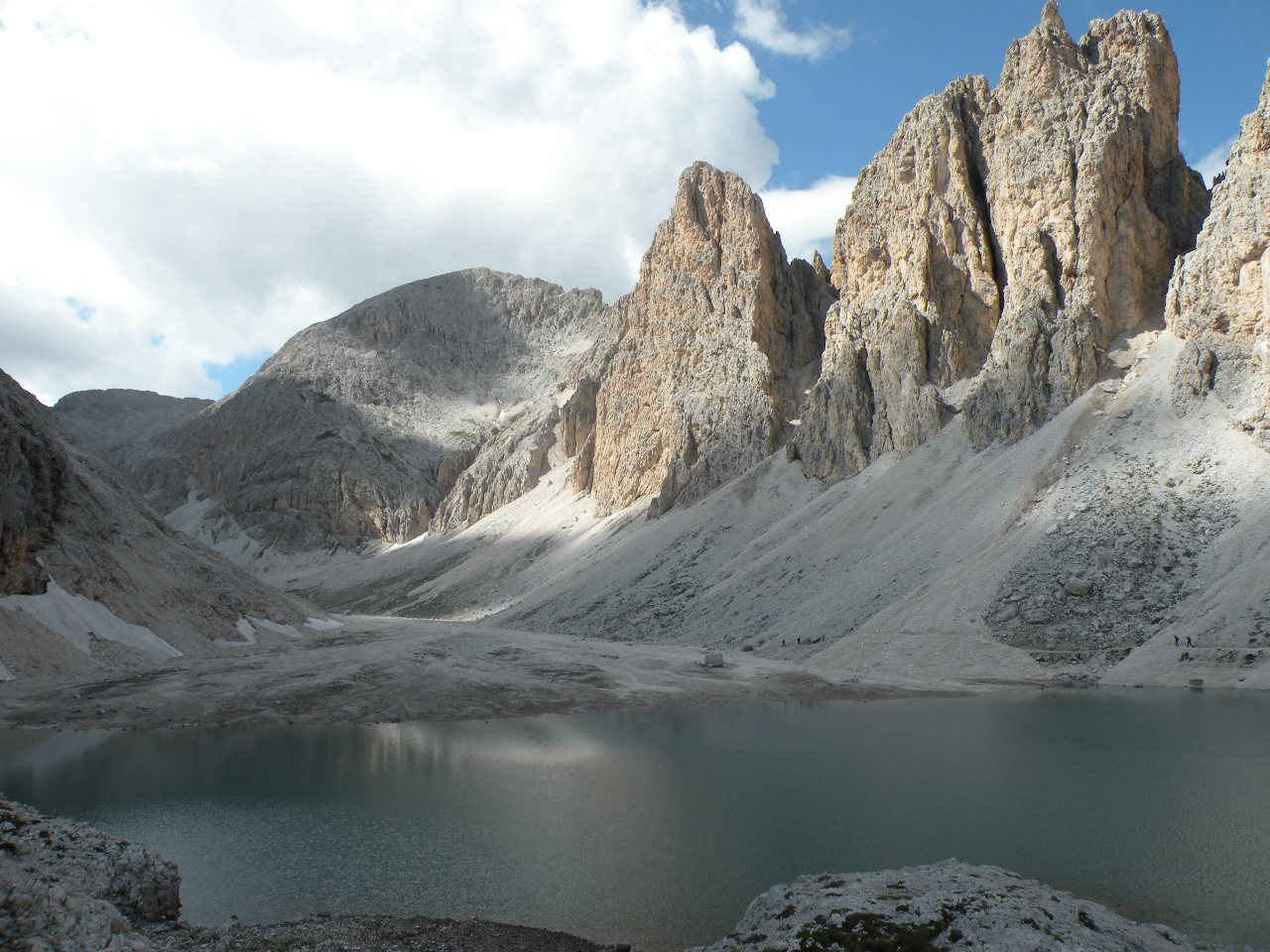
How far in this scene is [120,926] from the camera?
9969mm

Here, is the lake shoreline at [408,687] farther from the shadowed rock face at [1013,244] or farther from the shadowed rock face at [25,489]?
the shadowed rock face at [1013,244]

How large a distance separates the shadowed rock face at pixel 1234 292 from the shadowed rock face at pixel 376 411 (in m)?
123

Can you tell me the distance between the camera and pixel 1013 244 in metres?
69.8

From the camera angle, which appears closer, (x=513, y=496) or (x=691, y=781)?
(x=691, y=781)

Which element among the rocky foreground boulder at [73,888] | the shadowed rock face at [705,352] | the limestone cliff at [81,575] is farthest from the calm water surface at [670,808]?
the shadowed rock face at [705,352]

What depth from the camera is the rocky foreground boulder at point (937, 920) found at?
8.88 m

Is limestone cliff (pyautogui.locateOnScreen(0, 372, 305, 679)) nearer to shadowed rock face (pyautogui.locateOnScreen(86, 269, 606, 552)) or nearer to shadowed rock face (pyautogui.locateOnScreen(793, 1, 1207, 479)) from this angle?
shadowed rock face (pyautogui.locateOnScreen(793, 1, 1207, 479))

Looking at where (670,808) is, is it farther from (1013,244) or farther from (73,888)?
(1013,244)

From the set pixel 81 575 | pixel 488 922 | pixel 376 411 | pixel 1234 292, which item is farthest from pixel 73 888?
pixel 376 411

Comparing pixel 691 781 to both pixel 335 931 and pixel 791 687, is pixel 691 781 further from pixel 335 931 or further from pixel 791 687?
pixel 791 687

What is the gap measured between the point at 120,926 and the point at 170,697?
1038 inches

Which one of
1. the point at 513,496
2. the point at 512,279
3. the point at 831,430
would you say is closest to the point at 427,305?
the point at 512,279

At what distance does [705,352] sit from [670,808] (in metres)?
85.5

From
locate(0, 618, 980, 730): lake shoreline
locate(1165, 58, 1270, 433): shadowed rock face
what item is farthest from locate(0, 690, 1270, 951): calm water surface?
locate(1165, 58, 1270, 433): shadowed rock face
